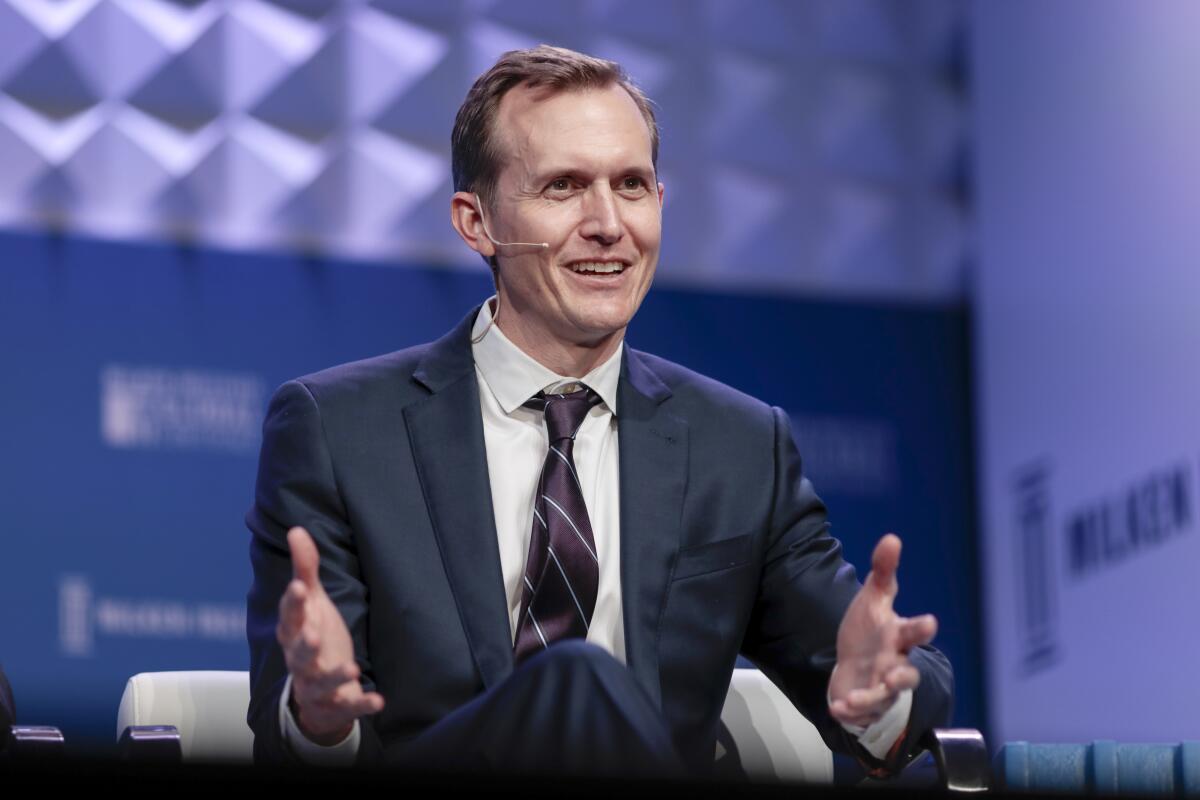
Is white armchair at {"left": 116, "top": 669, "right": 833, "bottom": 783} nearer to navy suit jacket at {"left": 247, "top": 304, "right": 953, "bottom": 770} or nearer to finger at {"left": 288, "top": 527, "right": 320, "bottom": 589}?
navy suit jacket at {"left": 247, "top": 304, "right": 953, "bottom": 770}

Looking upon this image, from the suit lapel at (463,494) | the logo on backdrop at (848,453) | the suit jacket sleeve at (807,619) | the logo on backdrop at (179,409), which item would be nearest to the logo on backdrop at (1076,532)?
the logo on backdrop at (848,453)

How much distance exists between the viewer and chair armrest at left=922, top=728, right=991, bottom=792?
6.77 feet

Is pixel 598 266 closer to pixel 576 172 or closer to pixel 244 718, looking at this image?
pixel 576 172

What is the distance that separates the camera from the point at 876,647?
206 cm

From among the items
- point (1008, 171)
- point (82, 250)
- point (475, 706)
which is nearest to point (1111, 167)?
point (1008, 171)

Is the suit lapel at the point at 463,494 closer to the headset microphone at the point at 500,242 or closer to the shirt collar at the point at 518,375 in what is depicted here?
the shirt collar at the point at 518,375

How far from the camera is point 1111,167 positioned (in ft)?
18.0

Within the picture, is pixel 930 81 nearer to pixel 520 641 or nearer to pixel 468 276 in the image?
pixel 468 276

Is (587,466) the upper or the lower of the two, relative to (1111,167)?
lower

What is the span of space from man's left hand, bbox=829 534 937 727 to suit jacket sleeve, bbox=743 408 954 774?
13 centimetres

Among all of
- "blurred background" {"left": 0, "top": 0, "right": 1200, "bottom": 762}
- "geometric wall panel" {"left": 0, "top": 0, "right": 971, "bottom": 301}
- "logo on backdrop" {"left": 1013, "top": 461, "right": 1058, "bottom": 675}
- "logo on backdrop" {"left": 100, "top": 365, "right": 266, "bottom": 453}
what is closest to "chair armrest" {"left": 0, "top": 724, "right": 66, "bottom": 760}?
"blurred background" {"left": 0, "top": 0, "right": 1200, "bottom": 762}

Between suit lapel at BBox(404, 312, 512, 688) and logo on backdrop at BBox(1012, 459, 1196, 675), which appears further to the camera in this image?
logo on backdrop at BBox(1012, 459, 1196, 675)

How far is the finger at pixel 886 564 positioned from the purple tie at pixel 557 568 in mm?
447

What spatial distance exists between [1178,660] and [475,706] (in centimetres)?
377
